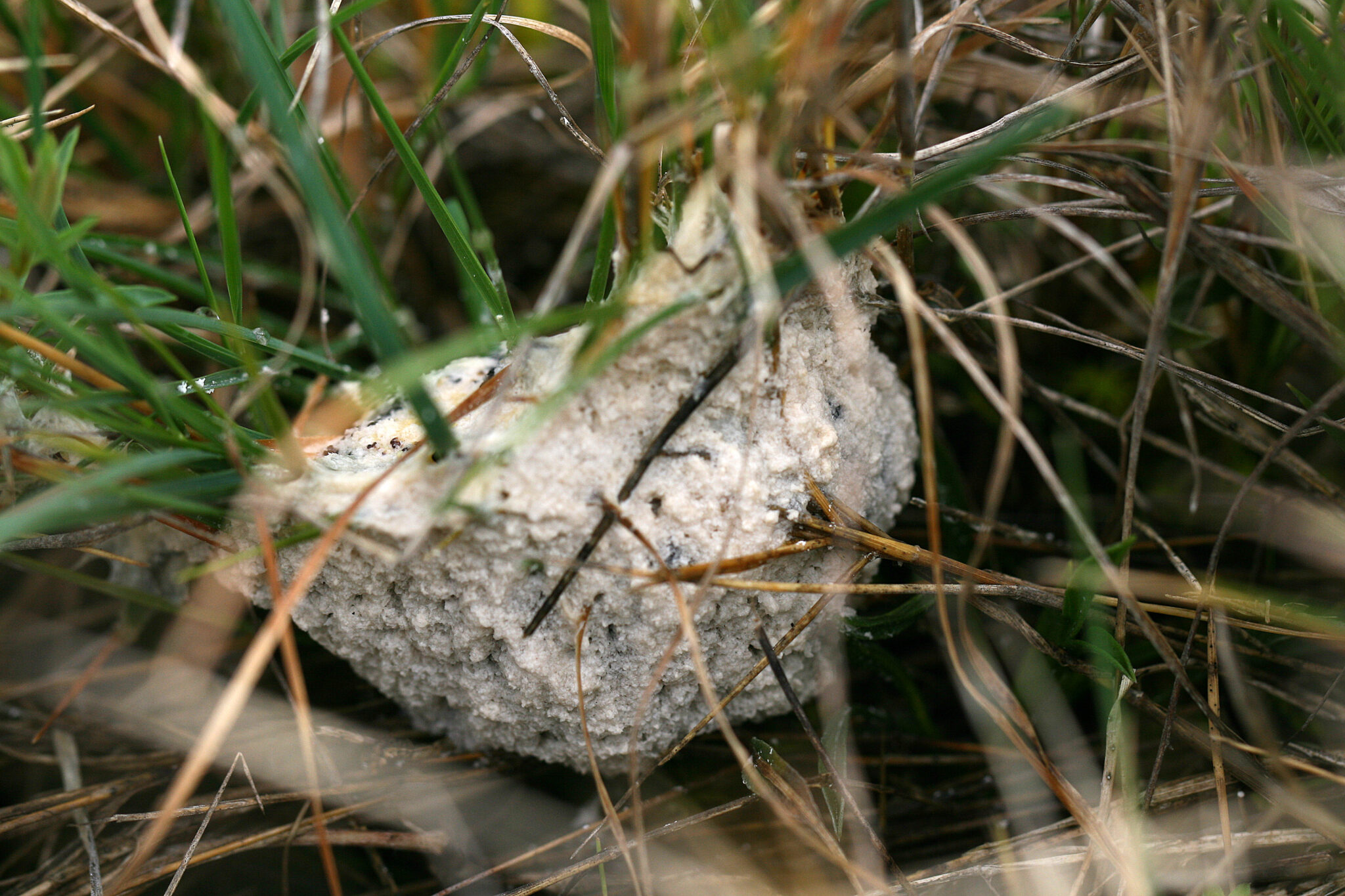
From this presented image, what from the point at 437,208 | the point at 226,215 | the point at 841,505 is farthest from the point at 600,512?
the point at 226,215

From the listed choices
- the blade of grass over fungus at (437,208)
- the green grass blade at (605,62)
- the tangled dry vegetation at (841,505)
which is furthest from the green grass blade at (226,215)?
the green grass blade at (605,62)

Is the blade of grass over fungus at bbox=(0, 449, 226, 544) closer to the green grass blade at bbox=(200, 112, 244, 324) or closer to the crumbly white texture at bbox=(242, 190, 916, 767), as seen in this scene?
the crumbly white texture at bbox=(242, 190, 916, 767)

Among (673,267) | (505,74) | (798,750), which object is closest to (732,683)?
(798,750)

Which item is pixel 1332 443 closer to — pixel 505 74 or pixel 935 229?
pixel 935 229

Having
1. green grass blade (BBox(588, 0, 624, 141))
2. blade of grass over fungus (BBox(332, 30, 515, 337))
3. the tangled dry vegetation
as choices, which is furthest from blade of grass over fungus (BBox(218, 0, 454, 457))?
green grass blade (BBox(588, 0, 624, 141))

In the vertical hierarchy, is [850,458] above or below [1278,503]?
above

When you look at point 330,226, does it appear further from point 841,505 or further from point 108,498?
point 841,505

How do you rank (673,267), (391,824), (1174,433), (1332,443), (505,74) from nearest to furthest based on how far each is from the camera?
1. (673,267)
2. (391,824)
3. (1332,443)
4. (1174,433)
5. (505,74)
